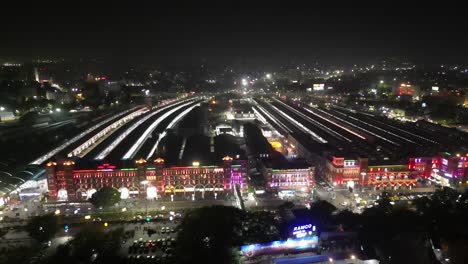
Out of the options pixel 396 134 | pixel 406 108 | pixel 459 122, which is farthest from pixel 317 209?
pixel 406 108

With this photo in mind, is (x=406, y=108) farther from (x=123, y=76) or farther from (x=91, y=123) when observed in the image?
(x=123, y=76)

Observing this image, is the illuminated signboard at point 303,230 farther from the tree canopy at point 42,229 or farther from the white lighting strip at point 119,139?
the white lighting strip at point 119,139

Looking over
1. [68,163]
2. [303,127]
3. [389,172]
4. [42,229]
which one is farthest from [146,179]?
[303,127]

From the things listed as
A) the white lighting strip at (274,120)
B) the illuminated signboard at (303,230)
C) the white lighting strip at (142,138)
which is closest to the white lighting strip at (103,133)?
the white lighting strip at (142,138)

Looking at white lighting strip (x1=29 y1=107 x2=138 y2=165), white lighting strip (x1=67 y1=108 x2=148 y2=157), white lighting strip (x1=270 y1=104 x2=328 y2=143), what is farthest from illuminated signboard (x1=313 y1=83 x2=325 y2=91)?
white lighting strip (x1=29 y1=107 x2=138 y2=165)

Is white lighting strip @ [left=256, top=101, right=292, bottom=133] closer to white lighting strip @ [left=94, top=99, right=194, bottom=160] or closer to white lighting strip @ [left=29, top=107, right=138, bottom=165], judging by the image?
white lighting strip @ [left=94, top=99, right=194, bottom=160]

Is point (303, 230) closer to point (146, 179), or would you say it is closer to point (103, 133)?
point (146, 179)
